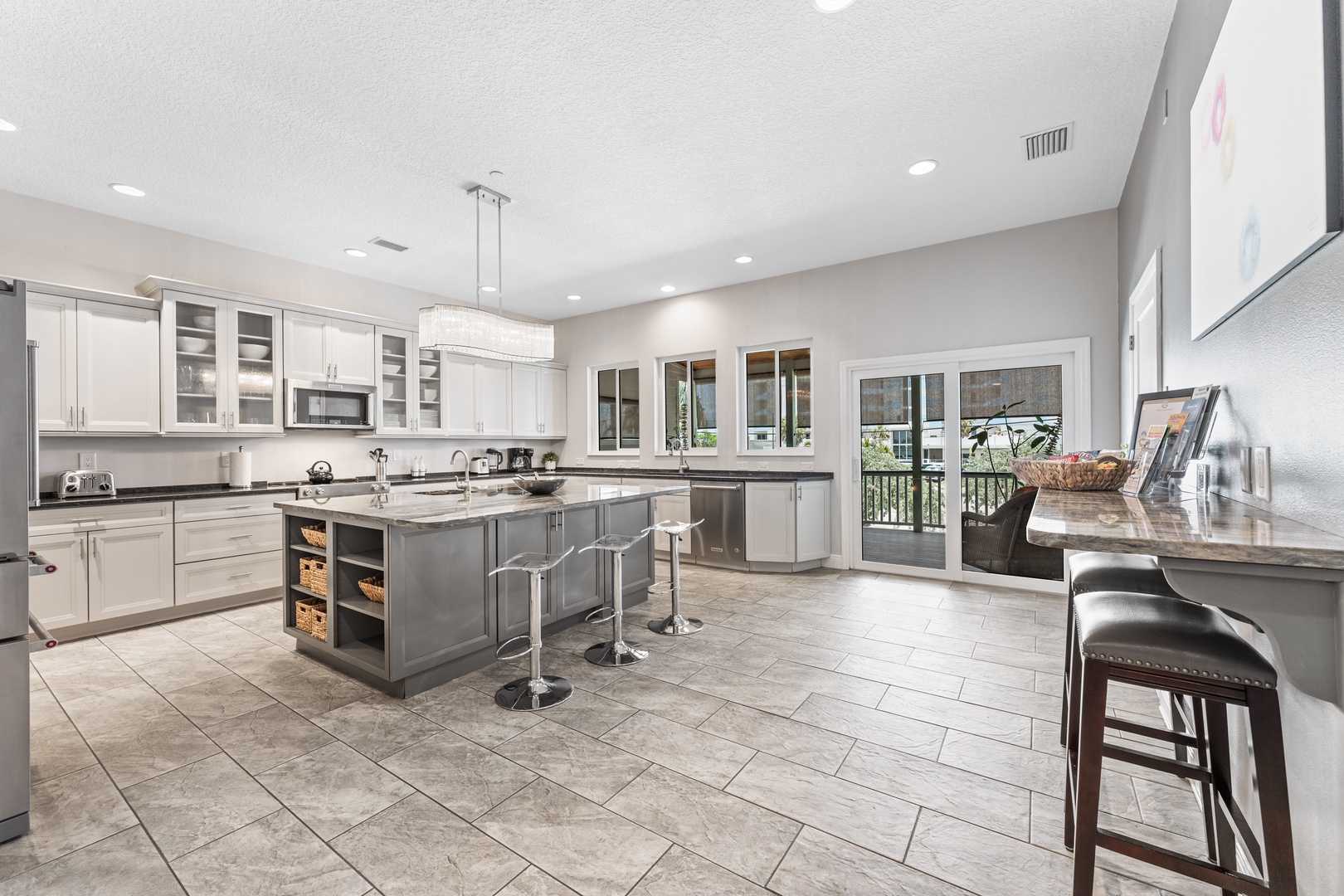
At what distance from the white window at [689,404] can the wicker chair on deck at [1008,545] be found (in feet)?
8.64

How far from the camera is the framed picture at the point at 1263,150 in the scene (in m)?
1.02

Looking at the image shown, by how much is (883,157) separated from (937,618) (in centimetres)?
302

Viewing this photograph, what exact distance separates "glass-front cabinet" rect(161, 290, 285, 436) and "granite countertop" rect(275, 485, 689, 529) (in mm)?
1823

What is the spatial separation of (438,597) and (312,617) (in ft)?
3.14

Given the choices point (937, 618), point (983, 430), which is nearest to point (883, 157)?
point (983, 430)

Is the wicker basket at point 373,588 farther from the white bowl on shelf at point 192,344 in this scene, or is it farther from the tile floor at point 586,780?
the white bowl on shelf at point 192,344

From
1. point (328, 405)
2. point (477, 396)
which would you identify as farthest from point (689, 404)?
point (328, 405)

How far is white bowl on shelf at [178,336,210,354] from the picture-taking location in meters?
4.28

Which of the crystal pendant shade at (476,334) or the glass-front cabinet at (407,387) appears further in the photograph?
the glass-front cabinet at (407,387)

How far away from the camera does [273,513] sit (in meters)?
4.52

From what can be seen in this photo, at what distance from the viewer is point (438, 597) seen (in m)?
2.88

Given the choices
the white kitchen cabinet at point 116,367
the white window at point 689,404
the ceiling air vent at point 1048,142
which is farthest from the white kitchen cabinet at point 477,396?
the ceiling air vent at point 1048,142

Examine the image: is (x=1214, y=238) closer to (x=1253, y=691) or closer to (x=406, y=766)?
(x=1253, y=691)

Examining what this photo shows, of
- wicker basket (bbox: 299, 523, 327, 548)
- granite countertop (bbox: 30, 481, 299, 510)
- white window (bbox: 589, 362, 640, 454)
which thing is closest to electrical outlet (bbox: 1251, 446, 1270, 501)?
wicker basket (bbox: 299, 523, 327, 548)
